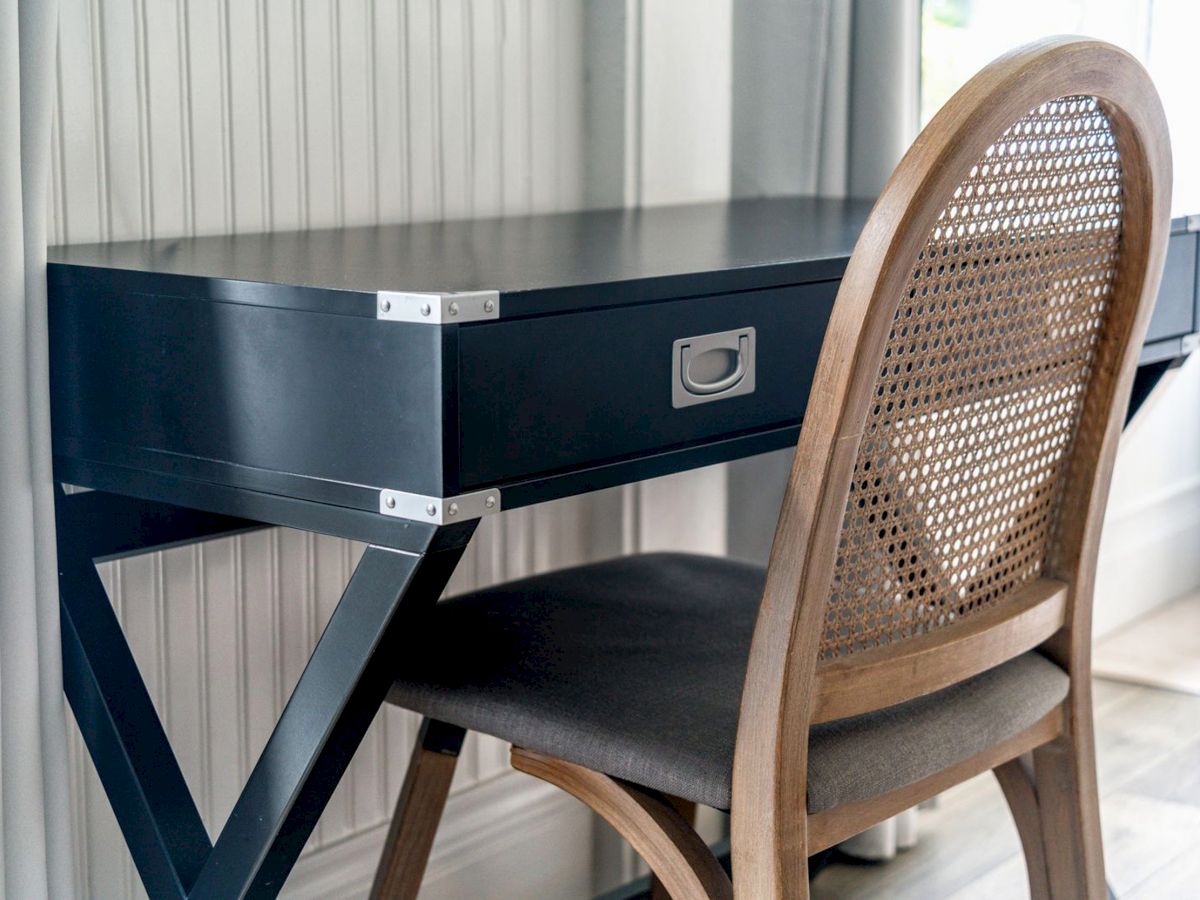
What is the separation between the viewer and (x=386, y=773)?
1.61 meters

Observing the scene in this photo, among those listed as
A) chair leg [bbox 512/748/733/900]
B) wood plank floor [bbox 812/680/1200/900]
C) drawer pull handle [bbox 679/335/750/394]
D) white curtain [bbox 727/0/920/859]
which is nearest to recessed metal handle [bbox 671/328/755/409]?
drawer pull handle [bbox 679/335/750/394]

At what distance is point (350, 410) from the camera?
907 mm

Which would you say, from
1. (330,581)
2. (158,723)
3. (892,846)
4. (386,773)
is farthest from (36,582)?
(892,846)

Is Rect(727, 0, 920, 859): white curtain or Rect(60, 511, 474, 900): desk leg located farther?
Rect(727, 0, 920, 859): white curtain

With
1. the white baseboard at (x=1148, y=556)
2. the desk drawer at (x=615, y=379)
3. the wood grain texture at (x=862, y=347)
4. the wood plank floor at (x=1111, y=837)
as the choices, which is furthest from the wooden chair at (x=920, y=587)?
the white baseboard at (x=1148, y=556)

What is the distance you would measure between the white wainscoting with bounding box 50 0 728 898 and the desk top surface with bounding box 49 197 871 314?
2.1 inches

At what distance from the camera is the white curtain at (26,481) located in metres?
1.02

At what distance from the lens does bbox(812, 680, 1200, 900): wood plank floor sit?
73.0 inches

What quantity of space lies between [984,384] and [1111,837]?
1176mm

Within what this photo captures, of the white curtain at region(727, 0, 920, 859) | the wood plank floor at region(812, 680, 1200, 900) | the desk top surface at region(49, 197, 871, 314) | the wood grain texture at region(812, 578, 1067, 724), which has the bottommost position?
the wood plank floor at region(812, 680, 1200, 900)

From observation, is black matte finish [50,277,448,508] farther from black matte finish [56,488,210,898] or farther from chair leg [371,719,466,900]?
chair leg [371,719,466,900]

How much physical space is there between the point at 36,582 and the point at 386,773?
0.62 m

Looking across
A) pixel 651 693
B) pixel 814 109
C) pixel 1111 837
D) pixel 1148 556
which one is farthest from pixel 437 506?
pixel 1148 556

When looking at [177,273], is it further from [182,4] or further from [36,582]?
[182,4]
